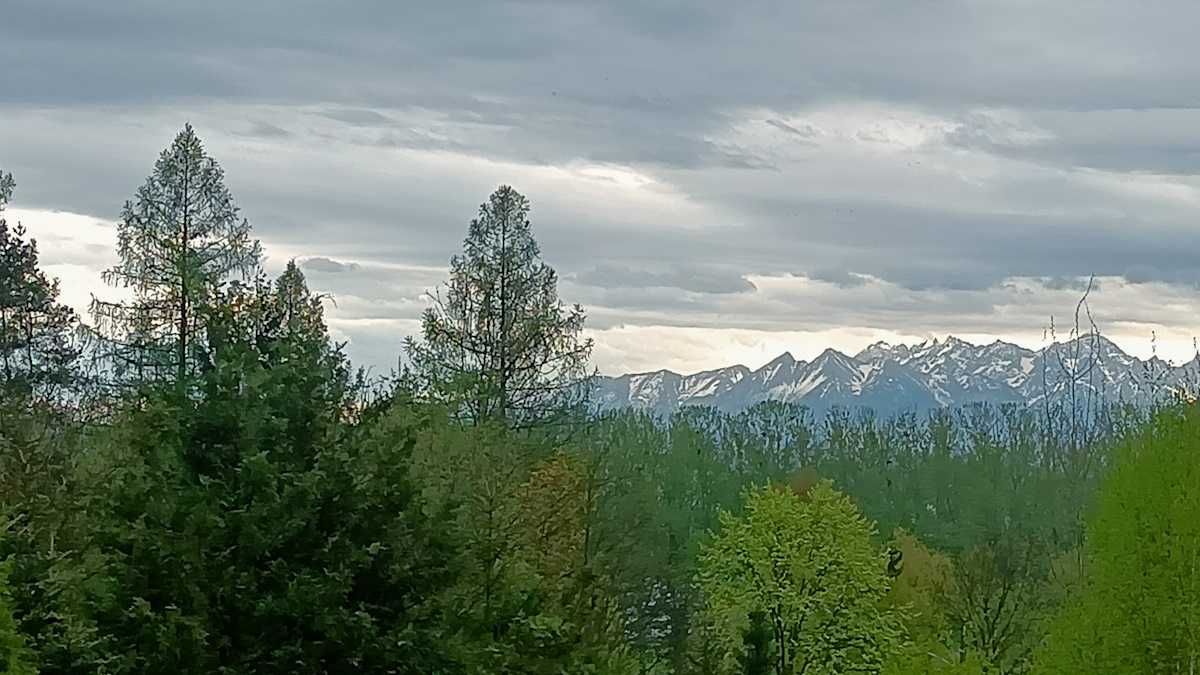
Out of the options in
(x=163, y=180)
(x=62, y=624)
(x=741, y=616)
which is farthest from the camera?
(x=741, y=616)

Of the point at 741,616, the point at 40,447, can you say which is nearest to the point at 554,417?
the point at 741,616

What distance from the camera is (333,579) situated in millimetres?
16281

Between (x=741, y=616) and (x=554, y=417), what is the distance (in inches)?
303

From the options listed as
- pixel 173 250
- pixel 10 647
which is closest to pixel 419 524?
pixel 10 647

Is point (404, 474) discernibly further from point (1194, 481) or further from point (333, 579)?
point (1194, 481)

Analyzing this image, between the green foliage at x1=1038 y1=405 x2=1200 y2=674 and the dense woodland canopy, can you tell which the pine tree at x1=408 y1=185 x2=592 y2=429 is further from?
the green foliage at x1=1038 y1=405 x2=1200 y2=674

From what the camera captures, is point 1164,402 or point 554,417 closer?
point 1164,402

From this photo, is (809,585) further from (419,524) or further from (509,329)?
(419,524)

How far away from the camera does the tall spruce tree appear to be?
27.5 m

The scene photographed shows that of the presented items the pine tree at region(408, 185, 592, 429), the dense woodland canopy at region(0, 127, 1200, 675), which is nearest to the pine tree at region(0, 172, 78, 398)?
the dense woodland canopy at region(0, 127, 1200, 675)

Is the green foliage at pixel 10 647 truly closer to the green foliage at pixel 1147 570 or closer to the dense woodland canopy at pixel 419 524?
the dense woodland canopy at pixel 419 524

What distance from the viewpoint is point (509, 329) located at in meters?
35.5

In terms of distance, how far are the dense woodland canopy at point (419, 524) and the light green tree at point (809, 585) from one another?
0.26ft

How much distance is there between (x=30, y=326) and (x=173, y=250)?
867cm
